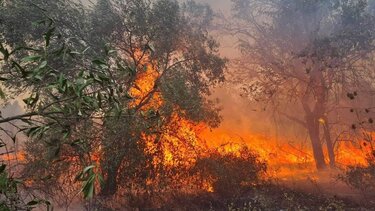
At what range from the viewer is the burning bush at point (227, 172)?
19.0 meters

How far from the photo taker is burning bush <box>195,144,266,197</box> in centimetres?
1900

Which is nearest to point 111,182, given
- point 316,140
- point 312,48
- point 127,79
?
point 127,79

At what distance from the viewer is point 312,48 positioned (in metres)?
26.4

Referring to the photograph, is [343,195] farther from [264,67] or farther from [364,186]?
[264,67]

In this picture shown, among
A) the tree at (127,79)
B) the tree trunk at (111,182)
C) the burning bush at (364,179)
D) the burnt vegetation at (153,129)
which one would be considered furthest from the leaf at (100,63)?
the burning bush at (364,179)

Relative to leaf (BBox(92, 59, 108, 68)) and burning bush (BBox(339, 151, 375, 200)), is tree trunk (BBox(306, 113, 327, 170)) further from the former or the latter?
leaf (BBox(92, 59, 108, 68))

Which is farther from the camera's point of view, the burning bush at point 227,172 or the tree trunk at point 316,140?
the tree trunk at point 316,140

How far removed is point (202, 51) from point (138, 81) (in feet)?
15.4

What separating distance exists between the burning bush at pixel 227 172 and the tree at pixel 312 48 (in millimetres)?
8343

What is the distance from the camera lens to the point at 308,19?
2939cm

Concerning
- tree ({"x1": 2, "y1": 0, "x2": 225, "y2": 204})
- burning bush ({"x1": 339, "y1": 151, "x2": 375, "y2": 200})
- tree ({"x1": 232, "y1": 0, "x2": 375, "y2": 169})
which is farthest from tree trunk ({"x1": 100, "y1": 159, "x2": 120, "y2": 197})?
tree ({"x1": 232, "y1": 0, "x2": 375, "y2": 169})

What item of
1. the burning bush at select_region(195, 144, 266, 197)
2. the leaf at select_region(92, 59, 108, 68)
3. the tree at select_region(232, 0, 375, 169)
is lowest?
the leaf at select_region(92, 59, 108, 68)

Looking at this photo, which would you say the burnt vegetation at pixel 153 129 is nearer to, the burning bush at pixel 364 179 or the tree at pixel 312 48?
the burning bush at pixel 364 179

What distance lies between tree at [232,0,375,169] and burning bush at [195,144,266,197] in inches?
328
